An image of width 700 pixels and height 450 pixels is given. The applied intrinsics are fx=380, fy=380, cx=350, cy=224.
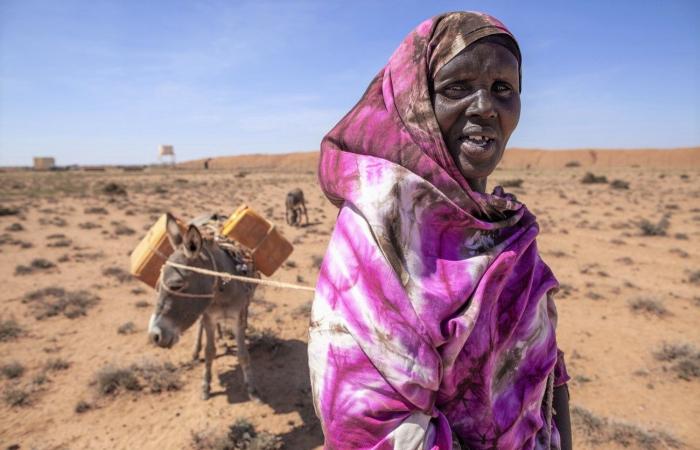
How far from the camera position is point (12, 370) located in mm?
5191

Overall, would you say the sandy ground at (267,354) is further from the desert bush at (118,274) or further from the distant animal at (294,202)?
the distant animal at (294,202)

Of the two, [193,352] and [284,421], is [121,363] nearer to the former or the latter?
[193,352]

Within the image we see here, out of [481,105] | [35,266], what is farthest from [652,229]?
[35,266]

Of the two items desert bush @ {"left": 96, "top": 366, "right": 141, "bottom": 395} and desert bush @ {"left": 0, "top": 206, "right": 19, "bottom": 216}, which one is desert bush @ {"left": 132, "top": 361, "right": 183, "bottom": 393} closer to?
desert bush @ {"left": 96, "top": 366, "right": 141, "bottom": 395}

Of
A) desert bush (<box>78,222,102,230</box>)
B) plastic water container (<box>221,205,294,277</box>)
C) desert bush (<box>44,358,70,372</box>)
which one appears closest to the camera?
plastic water container (<box>221,205,294,277</box>)

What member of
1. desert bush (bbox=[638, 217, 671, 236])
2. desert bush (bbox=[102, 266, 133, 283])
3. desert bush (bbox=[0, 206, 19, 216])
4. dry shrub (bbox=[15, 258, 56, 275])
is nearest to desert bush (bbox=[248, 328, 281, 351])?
desert bush (bbox=[102, 266, 133, 283])

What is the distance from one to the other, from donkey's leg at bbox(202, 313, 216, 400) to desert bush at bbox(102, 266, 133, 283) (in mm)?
5577

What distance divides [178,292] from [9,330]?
5019 mm

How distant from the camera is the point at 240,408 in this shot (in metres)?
4.61

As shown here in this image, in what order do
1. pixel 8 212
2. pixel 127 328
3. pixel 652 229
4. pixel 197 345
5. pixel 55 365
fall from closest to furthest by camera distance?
pixel 55 365 < pixel 197 345 < pixel 127 328 < pixel 652 229 < pixel 8 212

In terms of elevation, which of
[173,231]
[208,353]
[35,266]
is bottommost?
[35,266]

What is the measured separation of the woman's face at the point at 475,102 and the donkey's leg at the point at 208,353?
4.11 meters

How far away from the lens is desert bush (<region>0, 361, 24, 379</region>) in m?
5.18

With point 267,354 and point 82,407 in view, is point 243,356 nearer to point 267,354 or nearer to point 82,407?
point 267,354
